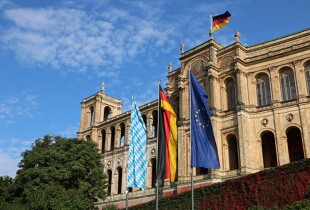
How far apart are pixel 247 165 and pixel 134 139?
734 inches

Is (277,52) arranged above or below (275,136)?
above

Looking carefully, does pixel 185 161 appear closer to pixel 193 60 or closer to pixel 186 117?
pixel 186 117

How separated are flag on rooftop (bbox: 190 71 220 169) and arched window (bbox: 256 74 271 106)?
22555 millimetres

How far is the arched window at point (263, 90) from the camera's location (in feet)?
134

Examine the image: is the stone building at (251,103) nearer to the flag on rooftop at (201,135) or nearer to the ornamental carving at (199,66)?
the ornamental carving at (199,66)

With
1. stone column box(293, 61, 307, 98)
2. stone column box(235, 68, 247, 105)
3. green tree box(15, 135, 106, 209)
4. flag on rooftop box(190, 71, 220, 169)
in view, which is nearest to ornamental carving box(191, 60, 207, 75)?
stone column box(235, 68, 247, 105)

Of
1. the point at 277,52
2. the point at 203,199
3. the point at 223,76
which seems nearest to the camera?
the point at 203,199

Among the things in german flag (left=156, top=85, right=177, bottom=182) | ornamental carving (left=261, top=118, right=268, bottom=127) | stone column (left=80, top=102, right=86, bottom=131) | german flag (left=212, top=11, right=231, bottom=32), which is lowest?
german flag (left=156, top=85, right=177, bottom=182)

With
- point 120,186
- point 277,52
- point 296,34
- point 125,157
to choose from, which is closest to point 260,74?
point 277,52

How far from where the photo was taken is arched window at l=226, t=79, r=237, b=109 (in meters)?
42.2

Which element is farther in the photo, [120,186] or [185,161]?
[120,186]

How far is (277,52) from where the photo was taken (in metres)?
40.7

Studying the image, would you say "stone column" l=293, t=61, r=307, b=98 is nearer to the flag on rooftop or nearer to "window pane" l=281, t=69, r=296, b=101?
"window pane" l=281, t=69, r=296, b=101

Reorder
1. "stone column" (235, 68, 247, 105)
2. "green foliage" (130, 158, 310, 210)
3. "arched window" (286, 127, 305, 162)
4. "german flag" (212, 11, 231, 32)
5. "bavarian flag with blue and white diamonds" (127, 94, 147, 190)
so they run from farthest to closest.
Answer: "german flag" (212, 11, 231, 32), "stone column" (235, 68, 247, 105), "arched window" (286, 127, 305, 162), "green foliage" (130, 158, 310, 210), "bavarian flag with blue and white diamonds" (127, 94, 147, 190)
